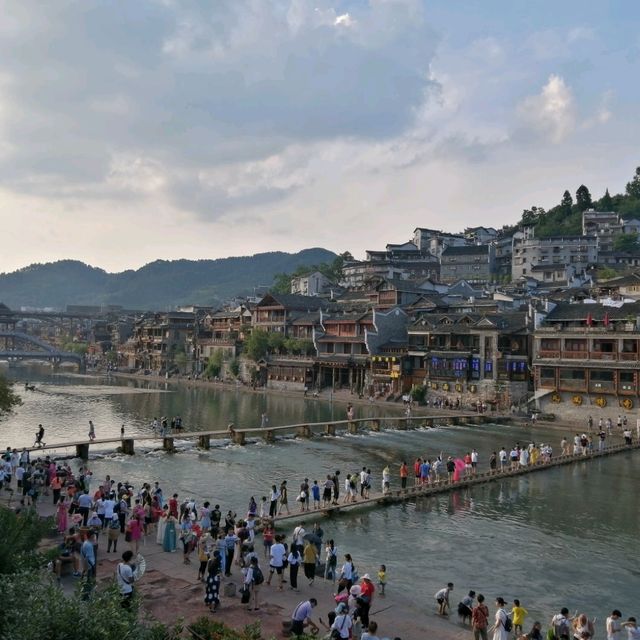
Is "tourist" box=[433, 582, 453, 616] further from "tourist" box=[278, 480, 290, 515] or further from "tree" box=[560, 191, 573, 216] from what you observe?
"tree" box=[560, 191, 573, 216]

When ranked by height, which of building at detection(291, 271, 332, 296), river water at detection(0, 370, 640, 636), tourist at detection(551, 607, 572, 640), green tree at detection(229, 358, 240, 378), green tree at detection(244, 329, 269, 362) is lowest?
river water at detection(0, 370, 640, 636)

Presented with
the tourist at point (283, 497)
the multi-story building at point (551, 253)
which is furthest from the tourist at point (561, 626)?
the multi-story building at point (551, 253)

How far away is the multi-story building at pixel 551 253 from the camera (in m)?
125

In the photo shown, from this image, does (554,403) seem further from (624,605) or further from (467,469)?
(624,605)

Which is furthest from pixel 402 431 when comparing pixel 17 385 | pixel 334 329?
pixel 17 385

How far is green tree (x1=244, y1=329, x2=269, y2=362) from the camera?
102500mm

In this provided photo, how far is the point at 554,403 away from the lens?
64812 mm

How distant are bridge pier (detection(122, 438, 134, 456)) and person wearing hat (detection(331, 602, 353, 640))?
32.1m

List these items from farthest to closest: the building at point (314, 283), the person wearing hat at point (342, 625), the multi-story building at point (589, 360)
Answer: the building at point (314, 283) → the multi-story building at point (589, 360) → the person wearing hat at point (342, 625)

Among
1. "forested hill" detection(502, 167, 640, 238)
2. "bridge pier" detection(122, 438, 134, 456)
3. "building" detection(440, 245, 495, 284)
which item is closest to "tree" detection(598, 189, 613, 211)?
"forested hill" detection(502, 167, 640, 238)

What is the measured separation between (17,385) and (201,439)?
64.7m

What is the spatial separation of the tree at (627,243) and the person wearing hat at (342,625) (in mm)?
130244

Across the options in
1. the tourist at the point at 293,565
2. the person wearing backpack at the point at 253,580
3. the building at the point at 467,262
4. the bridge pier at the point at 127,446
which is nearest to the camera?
the person wearing backpack at the point at 253,580

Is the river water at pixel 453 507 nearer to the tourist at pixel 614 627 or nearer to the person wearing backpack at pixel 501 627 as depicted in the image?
the person wearing backpack at pixel 501 627
